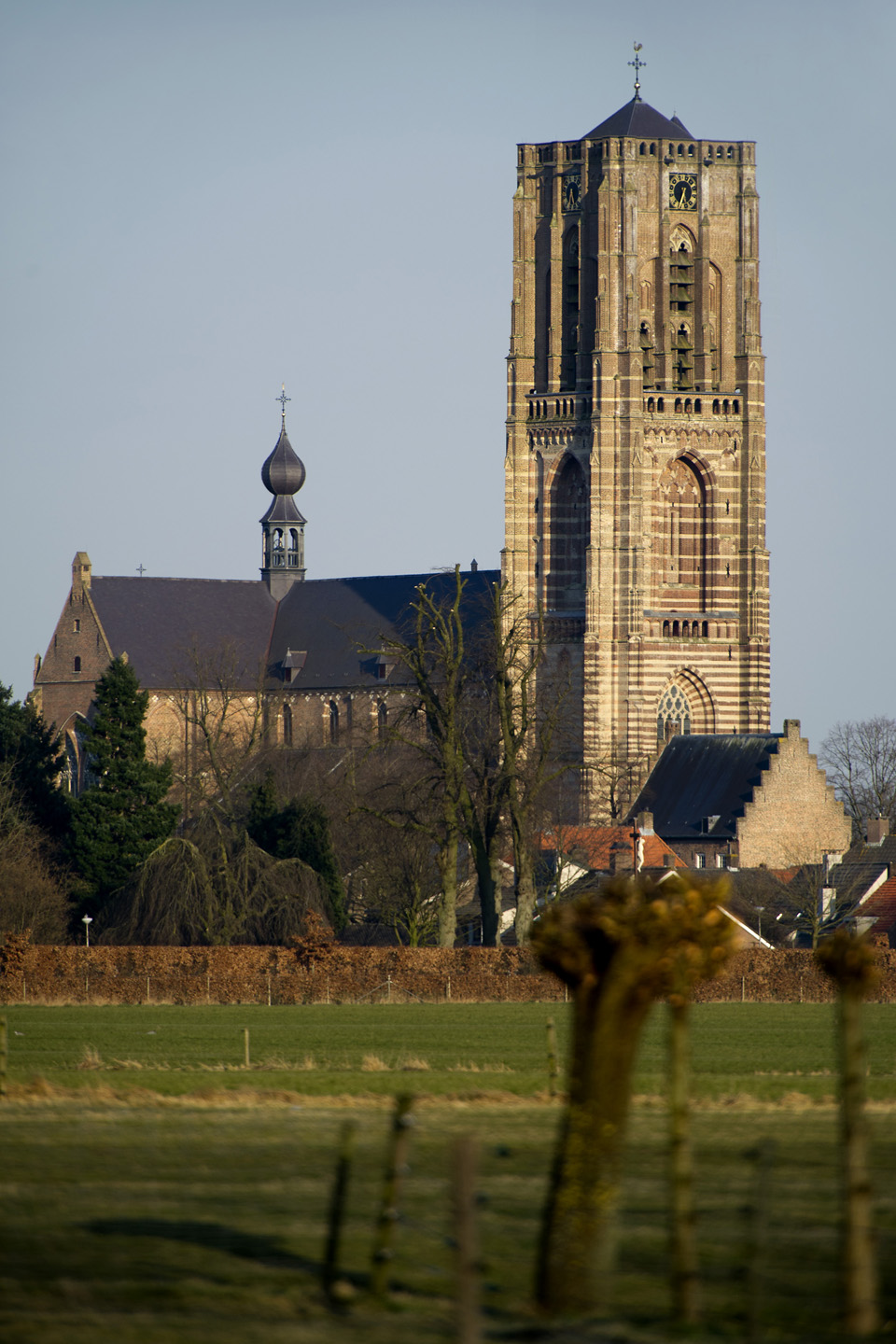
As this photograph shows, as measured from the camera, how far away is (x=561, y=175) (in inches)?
3529

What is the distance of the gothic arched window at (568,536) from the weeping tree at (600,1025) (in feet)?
253

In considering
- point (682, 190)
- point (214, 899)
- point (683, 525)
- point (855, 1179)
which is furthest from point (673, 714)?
point (855, 1179)

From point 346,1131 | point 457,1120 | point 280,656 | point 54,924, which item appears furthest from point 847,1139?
point 280,656

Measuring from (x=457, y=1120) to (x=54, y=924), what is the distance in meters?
34.7

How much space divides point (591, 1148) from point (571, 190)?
3252 inches

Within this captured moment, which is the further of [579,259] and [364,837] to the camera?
[579,259]

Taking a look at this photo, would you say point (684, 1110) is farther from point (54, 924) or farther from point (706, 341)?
point (706, 341)

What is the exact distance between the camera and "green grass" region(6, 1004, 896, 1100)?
2234 cm

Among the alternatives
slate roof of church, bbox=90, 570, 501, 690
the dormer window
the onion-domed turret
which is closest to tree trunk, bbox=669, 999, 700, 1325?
slate roof of church, bbox=90, 570, 501, 690

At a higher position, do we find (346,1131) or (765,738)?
(765,738)

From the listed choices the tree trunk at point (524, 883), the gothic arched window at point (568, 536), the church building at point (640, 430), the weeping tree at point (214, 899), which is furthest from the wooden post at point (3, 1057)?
the gothic arched window at point (568, 536)

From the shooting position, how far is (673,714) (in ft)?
284

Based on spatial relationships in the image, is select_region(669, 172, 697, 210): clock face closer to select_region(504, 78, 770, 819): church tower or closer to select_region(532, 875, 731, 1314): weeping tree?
select_region(504, 78, 770, 819): church tower

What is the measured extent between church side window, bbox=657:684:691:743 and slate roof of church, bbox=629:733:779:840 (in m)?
2.10
